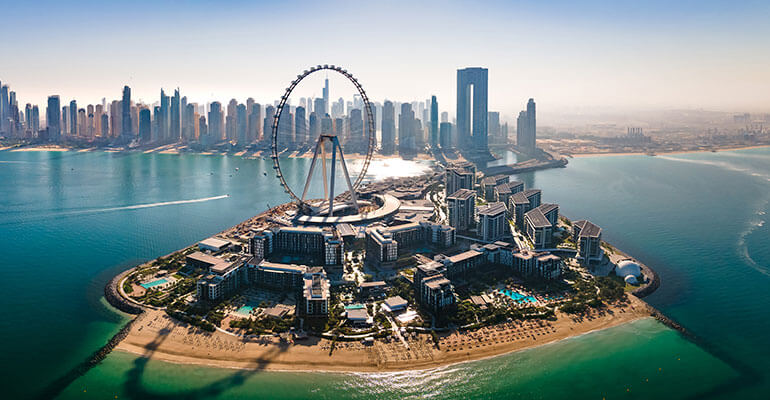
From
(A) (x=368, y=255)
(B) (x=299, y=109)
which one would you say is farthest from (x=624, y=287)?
(B) (x=299, y=109)

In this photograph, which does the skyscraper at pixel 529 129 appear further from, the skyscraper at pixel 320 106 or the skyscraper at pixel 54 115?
the skyscraper at pixel 54 115

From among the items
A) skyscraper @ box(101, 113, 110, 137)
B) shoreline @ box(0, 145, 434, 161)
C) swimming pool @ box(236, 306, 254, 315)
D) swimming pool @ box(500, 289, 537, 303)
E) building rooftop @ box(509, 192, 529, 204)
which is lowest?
swimming pool @ box(236, 306, 254, 315)

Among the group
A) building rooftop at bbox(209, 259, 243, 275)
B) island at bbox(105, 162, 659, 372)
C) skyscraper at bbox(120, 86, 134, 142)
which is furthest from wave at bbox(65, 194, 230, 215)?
skyscraper at bbox(120, 86, 134, 142)

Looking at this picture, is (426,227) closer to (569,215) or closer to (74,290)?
(569,215)

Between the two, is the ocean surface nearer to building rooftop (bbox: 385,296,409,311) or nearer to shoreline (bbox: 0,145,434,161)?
building rooftop (bbox: 385,296,409,311)

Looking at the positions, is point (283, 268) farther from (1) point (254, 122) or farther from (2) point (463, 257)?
(1) point (254, 122)

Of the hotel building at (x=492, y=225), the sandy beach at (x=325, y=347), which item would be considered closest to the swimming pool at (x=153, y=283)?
the sandy beach at (x=325, y=347)
